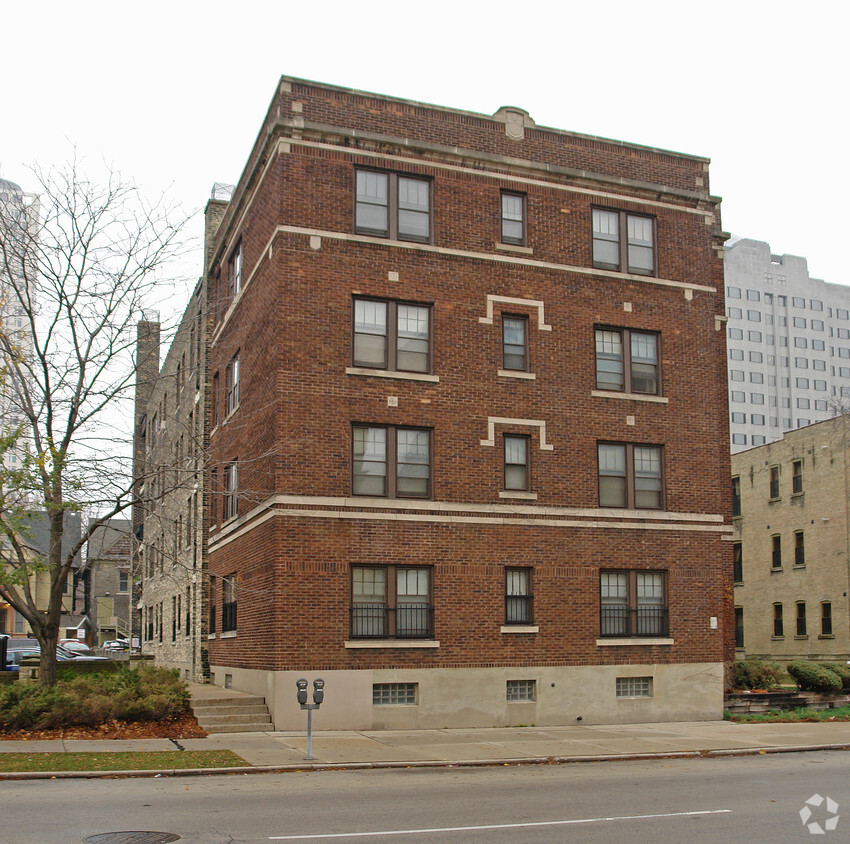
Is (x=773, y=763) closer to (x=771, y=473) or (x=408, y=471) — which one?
(x=408, y=471)

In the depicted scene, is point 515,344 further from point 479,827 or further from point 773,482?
point 773,482

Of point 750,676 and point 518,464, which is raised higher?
point 518,464

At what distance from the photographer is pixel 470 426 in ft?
77.8

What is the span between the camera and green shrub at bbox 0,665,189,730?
1908cm

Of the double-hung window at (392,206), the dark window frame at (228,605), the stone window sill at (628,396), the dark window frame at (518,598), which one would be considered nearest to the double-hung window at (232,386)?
the dark window frame at (228,605)

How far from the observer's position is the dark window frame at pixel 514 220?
81.9 ft

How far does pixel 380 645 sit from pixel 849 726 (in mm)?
10755

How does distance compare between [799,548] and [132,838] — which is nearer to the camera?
[132,838]

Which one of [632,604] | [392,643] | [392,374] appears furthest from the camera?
[632,604]

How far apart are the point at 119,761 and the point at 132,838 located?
6.22m

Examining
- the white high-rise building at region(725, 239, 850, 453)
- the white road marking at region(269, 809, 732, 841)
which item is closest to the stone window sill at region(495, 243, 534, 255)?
the white road marking at region(269, 809, 732, 841)

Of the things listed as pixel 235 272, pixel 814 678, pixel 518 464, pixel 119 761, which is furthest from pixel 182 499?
pixel 814 678

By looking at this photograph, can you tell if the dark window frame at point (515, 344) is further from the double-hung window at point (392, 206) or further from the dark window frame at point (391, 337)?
the double-hung window at point (392, 206)

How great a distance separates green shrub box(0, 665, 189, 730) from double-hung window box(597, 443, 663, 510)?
Answer: 1102cm
